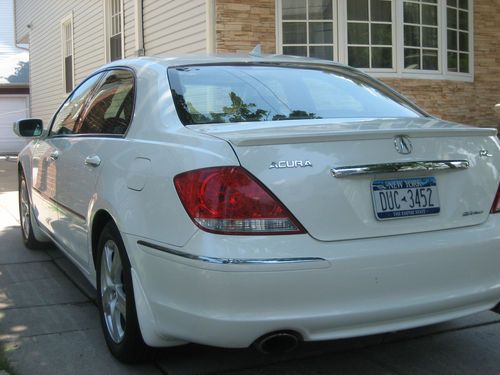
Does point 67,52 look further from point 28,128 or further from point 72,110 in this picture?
point 72,110

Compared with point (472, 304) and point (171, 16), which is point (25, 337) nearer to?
point (472, 304)

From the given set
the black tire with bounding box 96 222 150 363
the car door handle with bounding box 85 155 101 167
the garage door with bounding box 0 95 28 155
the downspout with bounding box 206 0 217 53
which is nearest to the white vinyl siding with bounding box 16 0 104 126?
the garage door with bounding box 0 95 28 155

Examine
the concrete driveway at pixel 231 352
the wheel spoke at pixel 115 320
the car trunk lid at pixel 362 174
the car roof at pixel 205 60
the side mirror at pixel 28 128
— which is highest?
the car roof at pixel 205 60

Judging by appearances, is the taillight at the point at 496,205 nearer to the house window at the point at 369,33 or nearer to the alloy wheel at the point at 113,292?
the alloy wheel at the point at 113,292

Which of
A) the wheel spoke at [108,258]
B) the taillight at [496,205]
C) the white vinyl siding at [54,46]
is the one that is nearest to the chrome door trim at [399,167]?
the taillight at [496,205]

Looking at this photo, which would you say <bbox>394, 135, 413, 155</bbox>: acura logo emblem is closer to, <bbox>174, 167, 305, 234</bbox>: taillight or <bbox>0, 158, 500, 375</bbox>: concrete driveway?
<bbox>174, 167, 305, 234</bbox>: taillight

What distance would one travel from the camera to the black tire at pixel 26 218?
233 inches

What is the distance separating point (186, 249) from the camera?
2625 millimetres

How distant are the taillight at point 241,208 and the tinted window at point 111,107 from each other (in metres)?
1.10

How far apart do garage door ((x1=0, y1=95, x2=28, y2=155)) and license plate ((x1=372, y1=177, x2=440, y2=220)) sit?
24.4 metres

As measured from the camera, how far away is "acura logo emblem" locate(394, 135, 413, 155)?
2.80 metres

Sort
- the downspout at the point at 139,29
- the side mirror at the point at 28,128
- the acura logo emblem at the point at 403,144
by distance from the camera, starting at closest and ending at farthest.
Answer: the acura logo emblem at the point at 403,144, the side mirror at the point at 28,128, the downspout at the point at 139,29

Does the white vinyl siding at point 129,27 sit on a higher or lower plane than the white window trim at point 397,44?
higher

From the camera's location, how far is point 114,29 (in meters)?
13.9
